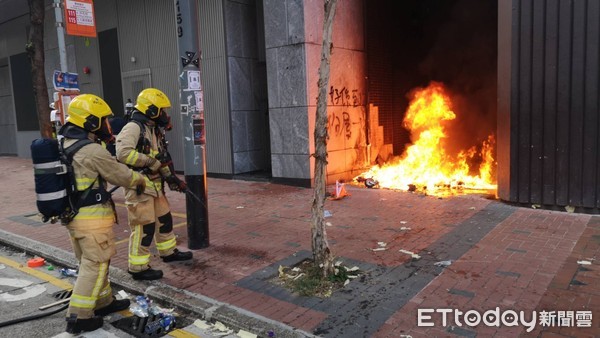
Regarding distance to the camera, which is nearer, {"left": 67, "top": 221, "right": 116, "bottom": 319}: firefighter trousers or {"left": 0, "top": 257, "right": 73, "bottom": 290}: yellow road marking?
{"left": 67, "top": 221, "right": 116, "bottom": 319}: firefighter trousers

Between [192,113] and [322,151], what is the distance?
2.10m

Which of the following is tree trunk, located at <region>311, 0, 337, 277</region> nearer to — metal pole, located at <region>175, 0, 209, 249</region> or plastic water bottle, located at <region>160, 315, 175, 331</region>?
plastic water bottle, located at <region>160, 315, 175, 331</region>

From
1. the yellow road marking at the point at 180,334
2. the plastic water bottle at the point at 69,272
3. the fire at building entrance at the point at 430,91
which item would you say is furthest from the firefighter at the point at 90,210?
the fire at building entrance at the point at 430,91

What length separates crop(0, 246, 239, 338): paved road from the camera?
4.16 m

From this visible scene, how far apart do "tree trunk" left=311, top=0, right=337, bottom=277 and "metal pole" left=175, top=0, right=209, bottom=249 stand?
1.87m

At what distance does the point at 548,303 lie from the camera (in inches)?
163

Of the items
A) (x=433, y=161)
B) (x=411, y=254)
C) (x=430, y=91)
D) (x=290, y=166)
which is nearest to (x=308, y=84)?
(x=290, y=166)

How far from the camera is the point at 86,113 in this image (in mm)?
4215

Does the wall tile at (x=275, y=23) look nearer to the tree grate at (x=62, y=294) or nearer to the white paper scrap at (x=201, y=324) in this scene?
the tree grate at (x=62, y=294)

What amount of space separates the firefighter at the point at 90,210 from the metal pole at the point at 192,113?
5.27 feet

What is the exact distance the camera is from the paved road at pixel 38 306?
13.6 feet

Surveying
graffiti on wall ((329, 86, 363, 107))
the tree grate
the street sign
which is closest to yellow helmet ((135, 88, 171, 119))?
the tree grate

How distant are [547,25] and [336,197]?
446 centimetres

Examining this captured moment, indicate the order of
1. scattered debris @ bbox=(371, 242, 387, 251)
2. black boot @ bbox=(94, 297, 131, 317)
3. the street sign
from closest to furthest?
black boot @ bbox=(94, 297, 131, 317) → scattered debris @ bbox=(371, 242, 387, 251) → the street sign
